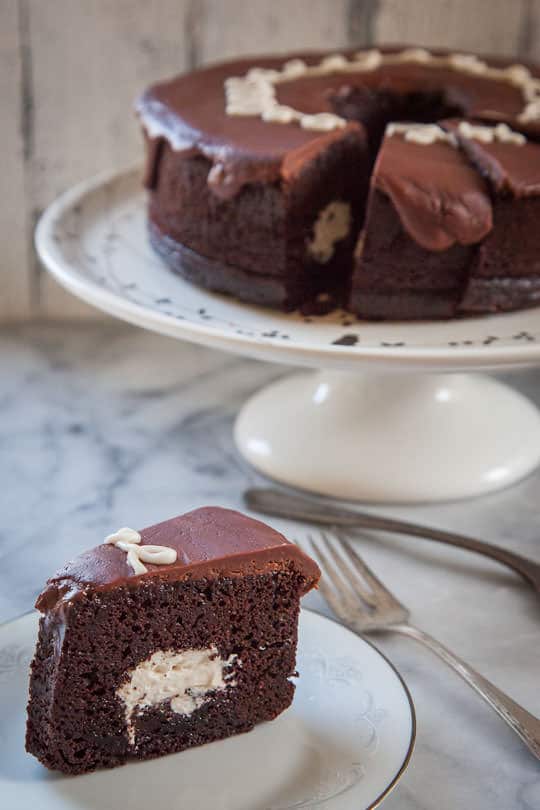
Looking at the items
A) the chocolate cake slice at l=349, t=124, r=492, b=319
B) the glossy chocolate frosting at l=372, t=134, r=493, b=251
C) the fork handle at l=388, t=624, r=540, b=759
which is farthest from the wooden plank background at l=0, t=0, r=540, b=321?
the fork handle at l=388, t=624, r=540, b=759

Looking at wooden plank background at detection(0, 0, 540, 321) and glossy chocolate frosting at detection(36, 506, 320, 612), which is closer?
glossy chocolate frosting at detection(36, 506, 320, 612)

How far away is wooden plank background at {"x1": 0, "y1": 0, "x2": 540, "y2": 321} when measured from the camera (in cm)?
215

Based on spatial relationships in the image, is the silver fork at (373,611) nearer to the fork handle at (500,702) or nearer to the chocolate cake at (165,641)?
the fork handle at (500,702)

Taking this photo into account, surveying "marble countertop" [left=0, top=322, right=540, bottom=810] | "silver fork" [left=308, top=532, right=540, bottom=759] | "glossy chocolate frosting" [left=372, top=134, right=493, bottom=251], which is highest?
"glossy chocolate frosting" [left=372, top=134, right=493, bottom=251]

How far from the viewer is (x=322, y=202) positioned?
1.75m

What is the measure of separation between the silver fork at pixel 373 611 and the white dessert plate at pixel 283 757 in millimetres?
115

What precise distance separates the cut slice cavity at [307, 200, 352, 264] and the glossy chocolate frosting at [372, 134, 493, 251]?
0.17m

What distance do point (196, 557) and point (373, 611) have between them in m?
0.34

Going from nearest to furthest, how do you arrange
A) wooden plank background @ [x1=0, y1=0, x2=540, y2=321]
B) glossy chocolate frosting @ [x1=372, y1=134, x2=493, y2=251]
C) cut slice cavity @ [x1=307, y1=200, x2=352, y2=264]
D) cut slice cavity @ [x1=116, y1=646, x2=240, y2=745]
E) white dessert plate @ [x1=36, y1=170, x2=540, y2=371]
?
cut slice cavity @ [x1=116, y1=646, x2=240, y2=745] < white dessert plate @ [x1=36, y1=170, x2=540, y2=371] < glossy chocolate frosting @ [x1=372, y1=134, x2=493, y2=251] < cut slice cavity @ [x1=307, y1=200, x2=352, y2=264] < wooden plank background @ [x1=0, y1=0, x2=540, y2=321]

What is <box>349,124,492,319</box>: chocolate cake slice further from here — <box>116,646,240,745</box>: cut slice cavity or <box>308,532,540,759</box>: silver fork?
<box>116,646,240,745</box>: cut slice cavity

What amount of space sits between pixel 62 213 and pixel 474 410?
77 centimetres

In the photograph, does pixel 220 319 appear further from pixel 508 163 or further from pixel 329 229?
pixel 508 163

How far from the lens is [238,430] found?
193 cm

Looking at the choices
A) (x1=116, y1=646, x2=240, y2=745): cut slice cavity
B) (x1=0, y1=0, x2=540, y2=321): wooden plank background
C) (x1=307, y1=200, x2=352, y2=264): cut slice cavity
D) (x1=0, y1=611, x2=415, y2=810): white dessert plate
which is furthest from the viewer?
(x1=0, y1=0, x2=540, y2=321): wooden plank background
